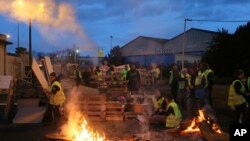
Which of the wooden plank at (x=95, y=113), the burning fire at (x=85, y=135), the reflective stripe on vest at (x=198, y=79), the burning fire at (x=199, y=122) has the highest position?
the reflective stripe on vest at (x=198, y=79)

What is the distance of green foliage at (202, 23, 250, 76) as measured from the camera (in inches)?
1608

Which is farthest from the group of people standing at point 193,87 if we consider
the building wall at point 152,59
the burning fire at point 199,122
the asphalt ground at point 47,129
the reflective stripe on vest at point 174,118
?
the building wall at point 152,59

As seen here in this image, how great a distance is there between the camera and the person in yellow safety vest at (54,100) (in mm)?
15898

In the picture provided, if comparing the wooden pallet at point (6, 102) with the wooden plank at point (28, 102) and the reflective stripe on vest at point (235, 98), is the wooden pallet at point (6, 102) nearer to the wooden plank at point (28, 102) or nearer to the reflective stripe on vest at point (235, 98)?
the wooden plank at point (28, 102)

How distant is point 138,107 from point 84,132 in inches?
266

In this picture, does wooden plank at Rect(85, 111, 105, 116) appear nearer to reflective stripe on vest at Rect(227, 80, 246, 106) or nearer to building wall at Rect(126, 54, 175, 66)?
reflective stripe on vest at Rect(227, 80, 246, 106)

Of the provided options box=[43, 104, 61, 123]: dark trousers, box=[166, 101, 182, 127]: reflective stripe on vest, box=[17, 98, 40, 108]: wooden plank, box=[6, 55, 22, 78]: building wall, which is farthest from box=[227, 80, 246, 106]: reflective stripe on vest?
box=[6, 55, 22, 78]: building wall

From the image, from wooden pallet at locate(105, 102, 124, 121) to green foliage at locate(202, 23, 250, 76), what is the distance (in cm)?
2382

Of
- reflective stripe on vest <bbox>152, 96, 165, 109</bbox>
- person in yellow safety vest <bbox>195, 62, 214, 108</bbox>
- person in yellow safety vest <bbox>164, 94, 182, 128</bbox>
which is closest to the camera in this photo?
person in yellow safety vest <bbox>164, 94, 182, 128</bbox>

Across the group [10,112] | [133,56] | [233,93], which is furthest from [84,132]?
[133,56]

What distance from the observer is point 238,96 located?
44.7 ft

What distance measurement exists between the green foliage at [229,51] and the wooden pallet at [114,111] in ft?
78.2

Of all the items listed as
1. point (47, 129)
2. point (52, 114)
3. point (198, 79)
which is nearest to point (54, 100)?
point (52, 114)

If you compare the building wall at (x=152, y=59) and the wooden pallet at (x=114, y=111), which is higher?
the building wall at (x=152, y=59)
